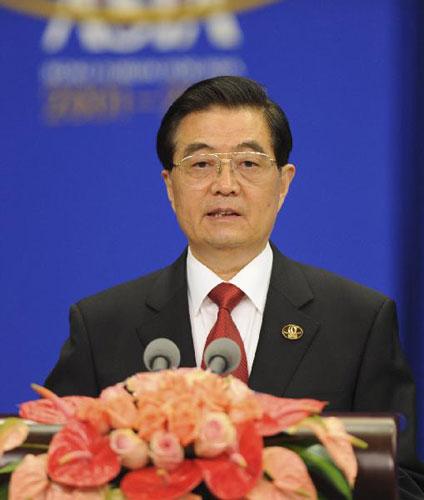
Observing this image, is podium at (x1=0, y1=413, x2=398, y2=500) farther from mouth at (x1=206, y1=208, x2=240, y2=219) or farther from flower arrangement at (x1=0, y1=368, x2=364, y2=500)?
mouth at (x1=206, y1=208, x2=240, y2=219)

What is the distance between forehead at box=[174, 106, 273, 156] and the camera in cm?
183

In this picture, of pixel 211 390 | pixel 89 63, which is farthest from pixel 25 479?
pixel 89 63

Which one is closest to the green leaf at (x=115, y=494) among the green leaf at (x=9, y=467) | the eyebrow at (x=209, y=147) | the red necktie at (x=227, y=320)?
the green leaf at (x=9, y=467)

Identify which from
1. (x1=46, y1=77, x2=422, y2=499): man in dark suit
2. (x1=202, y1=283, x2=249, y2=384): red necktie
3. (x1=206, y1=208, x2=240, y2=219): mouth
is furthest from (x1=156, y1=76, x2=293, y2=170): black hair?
(x1=202, y1=283, x2=249, y2=384): red necktie

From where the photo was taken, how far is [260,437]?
1.11m

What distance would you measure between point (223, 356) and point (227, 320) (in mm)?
567

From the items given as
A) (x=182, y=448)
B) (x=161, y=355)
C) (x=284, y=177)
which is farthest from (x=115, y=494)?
(x=284, y=177)

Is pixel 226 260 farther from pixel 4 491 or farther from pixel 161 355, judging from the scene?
pixel 4 491

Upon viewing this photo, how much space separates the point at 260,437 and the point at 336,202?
200 cm

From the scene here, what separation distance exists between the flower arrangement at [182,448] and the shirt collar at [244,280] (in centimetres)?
70

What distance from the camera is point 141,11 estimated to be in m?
2.98

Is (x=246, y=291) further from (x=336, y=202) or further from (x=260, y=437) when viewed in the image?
(x=336, y=202)

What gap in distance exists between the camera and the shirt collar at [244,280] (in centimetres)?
186

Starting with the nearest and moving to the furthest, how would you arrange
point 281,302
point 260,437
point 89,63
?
point 260,437, point 281,302, point 89,63
